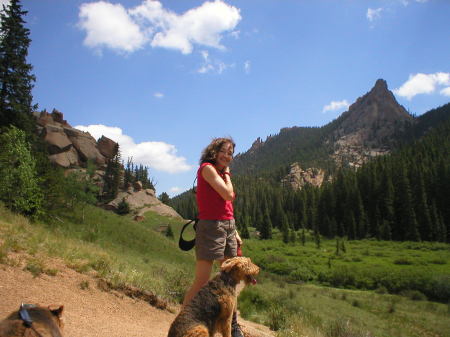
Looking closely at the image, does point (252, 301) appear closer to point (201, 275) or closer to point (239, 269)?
point (201, 275)

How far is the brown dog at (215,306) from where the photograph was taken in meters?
3.15

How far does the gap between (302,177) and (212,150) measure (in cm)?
16785

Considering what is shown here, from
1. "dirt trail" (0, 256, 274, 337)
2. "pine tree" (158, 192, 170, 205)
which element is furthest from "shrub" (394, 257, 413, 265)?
"pine tree" (158, 192, 170, 205)

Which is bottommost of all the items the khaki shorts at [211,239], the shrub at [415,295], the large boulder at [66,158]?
the shrub at [415,295]

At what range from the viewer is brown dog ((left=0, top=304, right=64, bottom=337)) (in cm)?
185

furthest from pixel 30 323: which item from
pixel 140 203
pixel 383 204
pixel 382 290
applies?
pixel 383 204

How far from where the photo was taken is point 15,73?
27.6 m

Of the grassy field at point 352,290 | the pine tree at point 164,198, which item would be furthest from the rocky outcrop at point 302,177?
the grassy field at point 352,290

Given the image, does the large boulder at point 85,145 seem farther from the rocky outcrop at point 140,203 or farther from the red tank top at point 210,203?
the red tank top at point 210,203

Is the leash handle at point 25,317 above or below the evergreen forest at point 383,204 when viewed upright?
below

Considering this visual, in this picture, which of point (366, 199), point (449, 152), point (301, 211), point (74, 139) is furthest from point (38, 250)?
point (449, 152)

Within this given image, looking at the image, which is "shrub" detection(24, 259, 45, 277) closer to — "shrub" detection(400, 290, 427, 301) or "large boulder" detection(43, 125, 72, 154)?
"shrub" detection(400, 290, 427, 301)

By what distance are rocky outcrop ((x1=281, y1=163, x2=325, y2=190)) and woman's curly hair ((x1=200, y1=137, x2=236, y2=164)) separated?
6042 inches

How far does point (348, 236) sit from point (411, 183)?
791 inches
